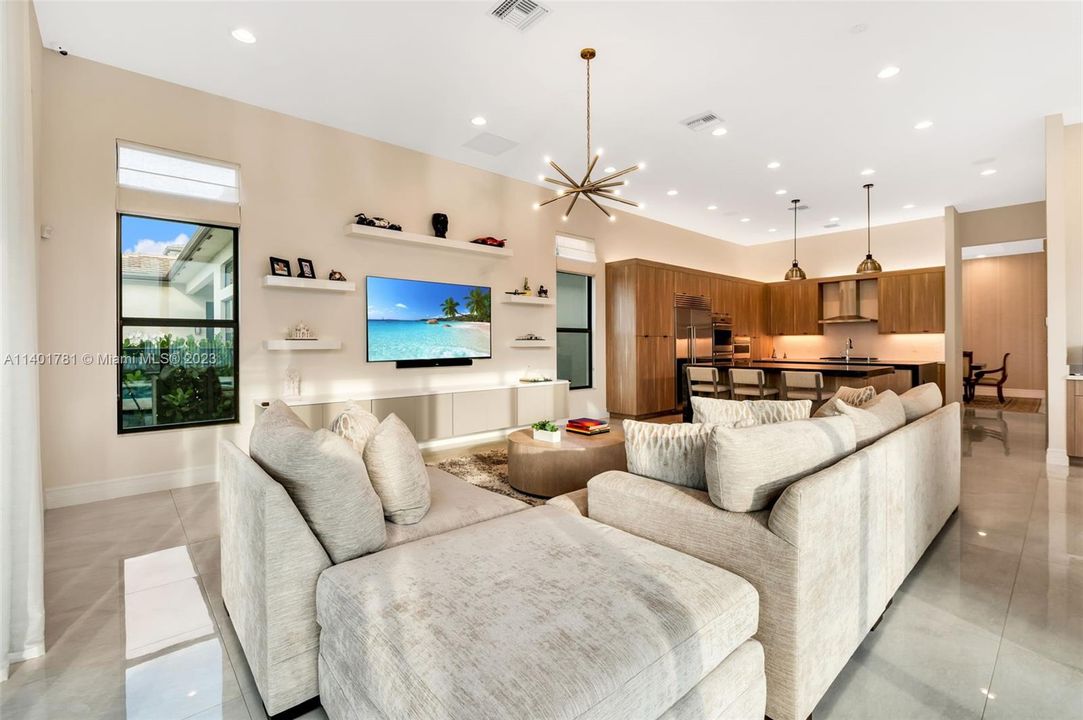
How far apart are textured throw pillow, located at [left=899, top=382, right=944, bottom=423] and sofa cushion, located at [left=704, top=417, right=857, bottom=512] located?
1447mm

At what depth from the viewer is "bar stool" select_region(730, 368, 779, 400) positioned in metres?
5.73

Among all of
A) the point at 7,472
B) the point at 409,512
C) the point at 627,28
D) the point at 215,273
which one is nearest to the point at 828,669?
the point at 409,512

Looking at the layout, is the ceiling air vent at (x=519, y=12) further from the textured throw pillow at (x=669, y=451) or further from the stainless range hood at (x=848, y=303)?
the stainless range hood at (x=848, y=303)

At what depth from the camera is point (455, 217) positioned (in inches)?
231

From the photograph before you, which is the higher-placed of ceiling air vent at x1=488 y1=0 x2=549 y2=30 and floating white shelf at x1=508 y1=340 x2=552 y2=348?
ceiling air vent at x1=488 y1=0 x2=549 y2=30

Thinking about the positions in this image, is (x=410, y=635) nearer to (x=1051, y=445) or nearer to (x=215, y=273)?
(x=215, y=273)

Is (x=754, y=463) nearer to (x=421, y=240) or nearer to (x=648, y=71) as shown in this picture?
(x=648, y=71)

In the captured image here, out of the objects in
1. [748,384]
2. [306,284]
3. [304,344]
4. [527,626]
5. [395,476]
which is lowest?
[527,626]

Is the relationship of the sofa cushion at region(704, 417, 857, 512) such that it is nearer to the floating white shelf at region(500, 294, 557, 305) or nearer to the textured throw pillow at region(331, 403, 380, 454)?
the textured throw pillow at region(331, 403, 380, 454)

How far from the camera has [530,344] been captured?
6477 mm

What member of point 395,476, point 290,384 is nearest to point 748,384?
point 290,384

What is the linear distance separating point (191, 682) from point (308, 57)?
3.93 m

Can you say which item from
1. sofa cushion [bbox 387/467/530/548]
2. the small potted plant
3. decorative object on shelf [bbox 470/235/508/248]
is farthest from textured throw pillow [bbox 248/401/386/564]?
decorative object on shelf [bbox 470/235/508/248]

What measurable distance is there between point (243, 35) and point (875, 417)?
4491 mm
